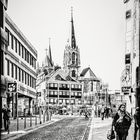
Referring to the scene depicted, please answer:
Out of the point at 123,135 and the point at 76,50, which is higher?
the point at 76,50

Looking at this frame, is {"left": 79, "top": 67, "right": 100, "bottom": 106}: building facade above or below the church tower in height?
below

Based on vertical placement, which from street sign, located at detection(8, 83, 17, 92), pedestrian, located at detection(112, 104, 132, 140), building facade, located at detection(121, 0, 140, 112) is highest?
building facade, located at detection(121, 0, 140, 112)

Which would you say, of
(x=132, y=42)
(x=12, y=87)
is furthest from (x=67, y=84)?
(x=12, y=87)

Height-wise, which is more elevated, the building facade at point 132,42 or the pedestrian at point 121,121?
the building facade at point 132,42

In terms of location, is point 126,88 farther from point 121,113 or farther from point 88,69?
point 88,69

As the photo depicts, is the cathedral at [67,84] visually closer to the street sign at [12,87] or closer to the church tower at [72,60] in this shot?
the church tower at [72,60]

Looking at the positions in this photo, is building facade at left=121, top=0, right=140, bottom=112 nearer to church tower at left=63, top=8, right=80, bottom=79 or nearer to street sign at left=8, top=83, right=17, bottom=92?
street sign at left=8, top=83, right=17, bottom=92

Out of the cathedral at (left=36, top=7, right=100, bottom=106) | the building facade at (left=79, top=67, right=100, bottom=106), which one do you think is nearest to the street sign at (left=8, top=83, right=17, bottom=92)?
the cathedral at (left=36, top=7, right=100, bottom=106)

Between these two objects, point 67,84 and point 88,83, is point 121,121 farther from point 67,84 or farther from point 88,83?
point 88,83

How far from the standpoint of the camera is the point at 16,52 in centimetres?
3650

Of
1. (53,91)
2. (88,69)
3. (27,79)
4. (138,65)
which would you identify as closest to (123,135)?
(138,65)

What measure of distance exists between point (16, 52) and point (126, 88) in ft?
58.4

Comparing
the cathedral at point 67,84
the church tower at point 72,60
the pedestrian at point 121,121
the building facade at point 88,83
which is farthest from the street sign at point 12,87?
the building facade at point 88,83

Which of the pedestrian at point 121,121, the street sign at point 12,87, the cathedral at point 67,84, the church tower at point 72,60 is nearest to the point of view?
the pedestrian at point 121,121
